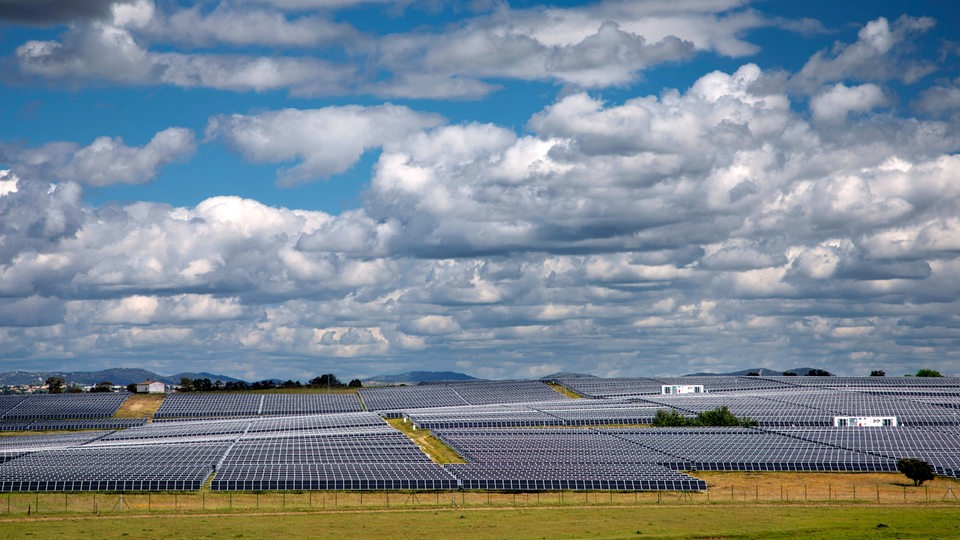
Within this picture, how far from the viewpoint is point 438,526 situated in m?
74.3

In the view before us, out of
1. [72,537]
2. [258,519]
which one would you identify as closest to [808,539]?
[258,519]

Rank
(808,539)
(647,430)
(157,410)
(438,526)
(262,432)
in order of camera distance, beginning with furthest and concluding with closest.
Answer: (157,410)
(262,432)
(647,430)
(438,526)
(808,539)

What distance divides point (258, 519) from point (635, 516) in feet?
89.8

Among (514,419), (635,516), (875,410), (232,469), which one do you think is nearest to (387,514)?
(635,516)

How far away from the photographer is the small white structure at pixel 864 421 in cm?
15135

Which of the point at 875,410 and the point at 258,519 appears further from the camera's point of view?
the point at 875,410

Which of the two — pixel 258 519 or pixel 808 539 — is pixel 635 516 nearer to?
pixel 808 539

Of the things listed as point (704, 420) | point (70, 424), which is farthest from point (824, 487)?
point (70, 424)

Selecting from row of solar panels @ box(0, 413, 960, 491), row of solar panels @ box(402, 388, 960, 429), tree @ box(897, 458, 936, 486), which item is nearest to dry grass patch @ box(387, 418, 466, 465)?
row of solar panels @ box(0, 413, 960, 491)

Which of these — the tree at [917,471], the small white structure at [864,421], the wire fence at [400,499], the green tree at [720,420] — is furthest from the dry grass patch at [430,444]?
the small white structure at [864,421]

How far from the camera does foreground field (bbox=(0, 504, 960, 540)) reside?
7044 cm

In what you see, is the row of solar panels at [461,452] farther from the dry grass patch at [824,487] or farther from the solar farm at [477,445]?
the dry grass patch at [824,487]

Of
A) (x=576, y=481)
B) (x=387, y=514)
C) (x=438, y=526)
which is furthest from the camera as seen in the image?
(x=576, y=481)

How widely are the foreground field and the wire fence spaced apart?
2.87 metres
